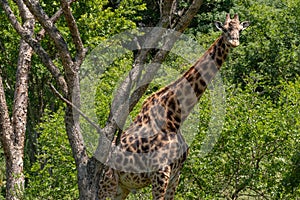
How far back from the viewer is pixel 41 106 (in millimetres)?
19625

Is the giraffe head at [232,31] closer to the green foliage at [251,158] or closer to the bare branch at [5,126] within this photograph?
the green foliage at [251,158]

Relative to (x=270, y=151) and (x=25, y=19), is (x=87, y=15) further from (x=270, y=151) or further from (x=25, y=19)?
(x=270, y=151)

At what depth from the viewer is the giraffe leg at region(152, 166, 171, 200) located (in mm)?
9398

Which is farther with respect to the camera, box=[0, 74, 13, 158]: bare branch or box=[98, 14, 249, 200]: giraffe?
box=[0, 74, 13, 158]: bare branch

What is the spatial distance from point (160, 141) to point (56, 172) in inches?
150

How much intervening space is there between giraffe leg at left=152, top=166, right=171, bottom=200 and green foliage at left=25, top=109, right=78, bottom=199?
3023mm

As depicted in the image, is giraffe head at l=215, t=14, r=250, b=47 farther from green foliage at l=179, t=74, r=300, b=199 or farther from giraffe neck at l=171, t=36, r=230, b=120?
green foliage at l=179, t=74, r=300, b=199

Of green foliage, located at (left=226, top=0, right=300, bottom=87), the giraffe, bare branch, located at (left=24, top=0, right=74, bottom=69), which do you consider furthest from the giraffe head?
green foliage, located at (left=226, top=0, right=300, bottom=87)

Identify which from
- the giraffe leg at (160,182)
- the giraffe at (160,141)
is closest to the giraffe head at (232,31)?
the giraffe at (160,141)

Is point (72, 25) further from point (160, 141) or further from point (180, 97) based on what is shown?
point (160, 141)

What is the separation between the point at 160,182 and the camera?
9.40 meters

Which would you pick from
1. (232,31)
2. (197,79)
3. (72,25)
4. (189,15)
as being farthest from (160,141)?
(72,25)

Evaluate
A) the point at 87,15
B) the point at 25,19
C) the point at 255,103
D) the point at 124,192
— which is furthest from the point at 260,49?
the point at 124,192

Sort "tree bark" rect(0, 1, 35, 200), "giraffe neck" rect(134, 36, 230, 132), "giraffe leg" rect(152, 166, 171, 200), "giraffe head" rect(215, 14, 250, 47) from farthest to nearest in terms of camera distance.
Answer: "tree bark" rect(0, 1, 35, 200) → "giraffe neck" rect(134, 36, 230, 132) → "giraffe leg" rect(152, 166, 171, 200) → "giraffe head" rect(215, 14, 250, 47)
